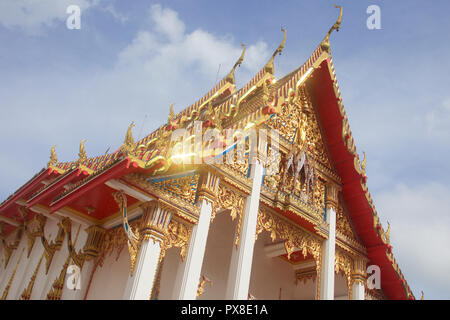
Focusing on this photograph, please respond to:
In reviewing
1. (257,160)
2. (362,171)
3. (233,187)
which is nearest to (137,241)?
(233,187)

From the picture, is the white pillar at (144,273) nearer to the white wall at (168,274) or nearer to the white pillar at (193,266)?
the white pillar at (193,266)

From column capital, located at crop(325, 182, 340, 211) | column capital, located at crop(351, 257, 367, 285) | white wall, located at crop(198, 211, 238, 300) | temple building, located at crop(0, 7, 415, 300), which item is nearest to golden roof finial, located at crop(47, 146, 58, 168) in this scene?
temple building, located at crop(0, 7, 415, 300)

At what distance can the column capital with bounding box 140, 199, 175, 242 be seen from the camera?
19.6 ft

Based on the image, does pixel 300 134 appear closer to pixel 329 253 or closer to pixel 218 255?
pixel 329 253

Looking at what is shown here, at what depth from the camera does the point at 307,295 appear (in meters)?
10.5

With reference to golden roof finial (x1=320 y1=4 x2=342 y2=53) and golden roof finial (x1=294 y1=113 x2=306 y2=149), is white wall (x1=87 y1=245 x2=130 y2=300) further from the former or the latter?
golden roof finial (x1=320 y1=4 x2=342 y2=53)

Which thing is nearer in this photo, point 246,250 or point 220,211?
point 246,250

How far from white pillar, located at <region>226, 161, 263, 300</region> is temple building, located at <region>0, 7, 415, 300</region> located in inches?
0.8

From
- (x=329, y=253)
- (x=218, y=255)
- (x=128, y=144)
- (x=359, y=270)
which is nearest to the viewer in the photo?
(x=128, y=144)

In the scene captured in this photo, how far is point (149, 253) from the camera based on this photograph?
5.85 metres

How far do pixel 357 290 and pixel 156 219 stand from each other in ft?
16.6

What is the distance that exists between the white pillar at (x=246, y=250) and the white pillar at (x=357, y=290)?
3.20 meters

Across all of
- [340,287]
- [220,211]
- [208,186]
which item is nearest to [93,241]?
[208,186]

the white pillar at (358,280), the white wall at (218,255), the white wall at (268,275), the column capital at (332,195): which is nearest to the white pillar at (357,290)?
the white pillar at (358,280)
